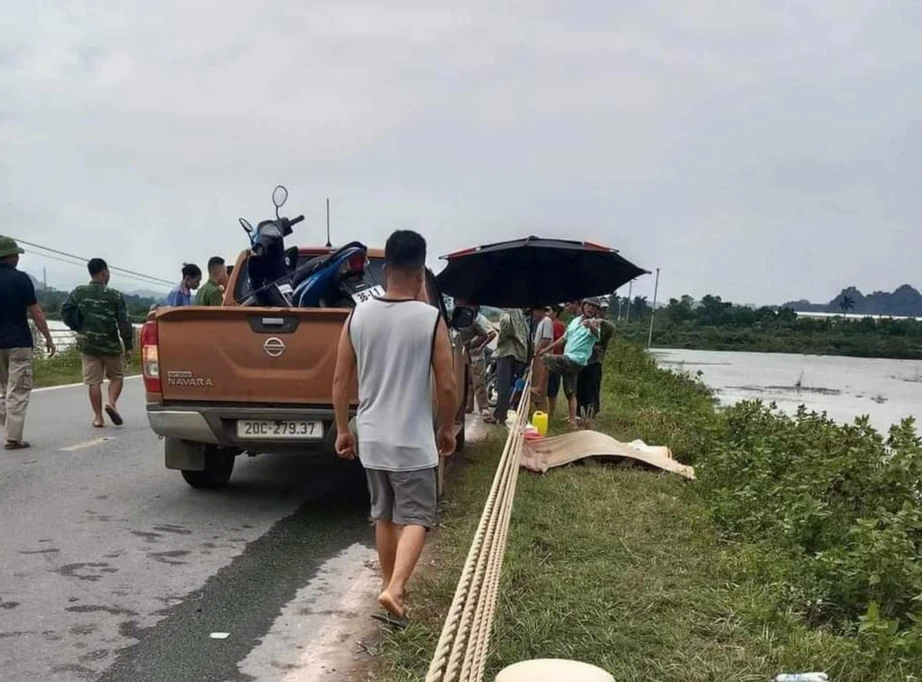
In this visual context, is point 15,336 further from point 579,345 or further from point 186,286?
point 579,345

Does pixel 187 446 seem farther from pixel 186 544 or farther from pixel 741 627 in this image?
pixel 741 627

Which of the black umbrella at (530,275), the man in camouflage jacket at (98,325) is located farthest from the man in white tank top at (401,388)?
the man in camouflage jacket at (98,325)

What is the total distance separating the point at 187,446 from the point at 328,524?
128 cm

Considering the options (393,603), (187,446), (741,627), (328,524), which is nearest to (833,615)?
(741,627)

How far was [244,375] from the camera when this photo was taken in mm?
6000

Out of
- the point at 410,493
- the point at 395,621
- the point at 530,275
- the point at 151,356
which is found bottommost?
the point at 395,621

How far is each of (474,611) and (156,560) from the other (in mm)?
2933

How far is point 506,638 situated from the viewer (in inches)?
150

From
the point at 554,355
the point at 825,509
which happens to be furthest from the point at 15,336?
the point at 825,509

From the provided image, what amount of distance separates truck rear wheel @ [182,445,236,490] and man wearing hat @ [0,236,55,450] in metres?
2.37

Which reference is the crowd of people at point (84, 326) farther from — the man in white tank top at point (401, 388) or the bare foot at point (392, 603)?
the bare foot at point (392, 603)

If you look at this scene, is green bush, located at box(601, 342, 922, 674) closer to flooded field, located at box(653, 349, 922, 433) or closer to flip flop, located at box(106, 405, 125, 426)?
flooded field, located at box(653, 349, 922, 433)

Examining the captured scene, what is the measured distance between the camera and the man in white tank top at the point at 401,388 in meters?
3.89

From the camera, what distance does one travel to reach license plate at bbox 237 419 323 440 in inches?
235
